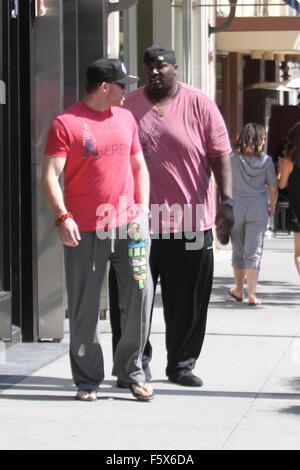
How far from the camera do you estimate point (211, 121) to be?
Answer: 296 inches

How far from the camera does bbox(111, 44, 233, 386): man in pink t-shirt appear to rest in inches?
296

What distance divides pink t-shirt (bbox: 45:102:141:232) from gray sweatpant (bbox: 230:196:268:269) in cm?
470

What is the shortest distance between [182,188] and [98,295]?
89 cm

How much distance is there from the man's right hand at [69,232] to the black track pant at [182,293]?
94 centimetres

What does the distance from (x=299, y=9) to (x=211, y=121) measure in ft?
22.5

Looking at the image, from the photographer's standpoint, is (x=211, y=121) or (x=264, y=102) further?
(x=264, y=102)

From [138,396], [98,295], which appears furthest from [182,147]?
[138,396]

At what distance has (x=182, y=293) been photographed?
770 centimetres

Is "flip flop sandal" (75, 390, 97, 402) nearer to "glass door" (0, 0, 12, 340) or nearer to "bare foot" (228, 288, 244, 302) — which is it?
"glass door" (0, 0, 12, 340)

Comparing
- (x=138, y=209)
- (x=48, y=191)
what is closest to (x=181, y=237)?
(x=138, y=209)

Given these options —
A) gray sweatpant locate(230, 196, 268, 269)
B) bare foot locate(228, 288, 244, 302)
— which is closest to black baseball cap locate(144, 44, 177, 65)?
gray sweatpant locate(230, 196, 268, 269)

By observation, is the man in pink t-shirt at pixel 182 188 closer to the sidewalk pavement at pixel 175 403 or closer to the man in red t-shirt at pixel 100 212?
the man in red t-shirt at pixel 100 212

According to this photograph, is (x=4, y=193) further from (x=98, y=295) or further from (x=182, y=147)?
Result: (x=98, y=295)
